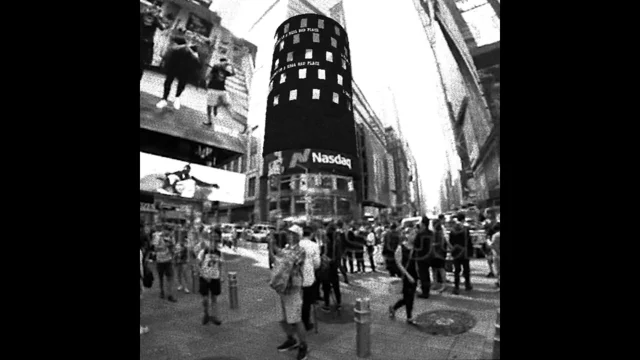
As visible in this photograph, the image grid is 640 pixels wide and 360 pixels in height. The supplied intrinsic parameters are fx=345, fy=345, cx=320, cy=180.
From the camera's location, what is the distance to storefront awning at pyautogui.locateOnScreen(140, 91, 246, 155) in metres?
2.58

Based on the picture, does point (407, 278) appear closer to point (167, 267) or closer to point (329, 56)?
point (329, 56)

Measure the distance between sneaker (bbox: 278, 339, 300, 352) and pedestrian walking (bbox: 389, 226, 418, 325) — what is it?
1415 millimetres

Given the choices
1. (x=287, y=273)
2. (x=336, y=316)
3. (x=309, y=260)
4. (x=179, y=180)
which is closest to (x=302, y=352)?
(x=287, y=273)

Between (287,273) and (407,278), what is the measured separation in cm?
165

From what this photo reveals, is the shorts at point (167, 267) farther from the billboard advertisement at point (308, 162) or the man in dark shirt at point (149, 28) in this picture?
the man in dark shirt at point (149, 28)

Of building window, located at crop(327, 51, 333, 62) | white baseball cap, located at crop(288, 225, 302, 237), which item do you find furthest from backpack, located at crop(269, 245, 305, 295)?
building window, located at crop(327, 51, 333, 62)

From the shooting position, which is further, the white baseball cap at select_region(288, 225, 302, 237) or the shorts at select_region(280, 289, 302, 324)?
the white baseball cap at select_region(288, 225, 302, 237)

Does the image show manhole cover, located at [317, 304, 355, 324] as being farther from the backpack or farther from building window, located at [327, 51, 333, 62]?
building window, located at [327, 51, 333, 62]

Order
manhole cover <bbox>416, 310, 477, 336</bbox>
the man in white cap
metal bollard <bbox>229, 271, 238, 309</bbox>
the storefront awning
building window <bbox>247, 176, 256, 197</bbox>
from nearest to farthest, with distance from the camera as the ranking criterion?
1. building window <bbox>247, 176, 256, 197</bbox>
2. the storefront awning
3. the man in white cap
4. manhole cover <bbox>416, 310, 477, 336</bbox>
5. metal bollard <bbox>229, 271, 238, 309</bbox>
